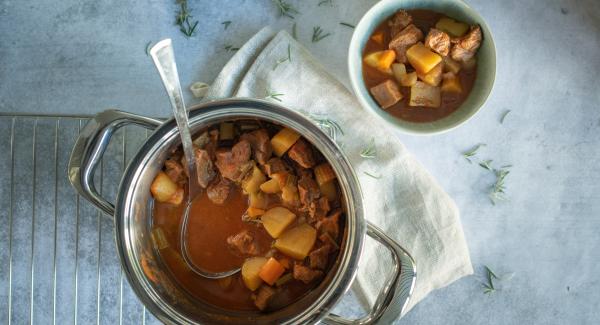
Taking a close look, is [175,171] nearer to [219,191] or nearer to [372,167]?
[219,191]

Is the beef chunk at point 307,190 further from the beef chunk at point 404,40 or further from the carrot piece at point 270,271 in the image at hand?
the beef chunk at point 404,40

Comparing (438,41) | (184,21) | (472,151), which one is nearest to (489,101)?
(472,151)

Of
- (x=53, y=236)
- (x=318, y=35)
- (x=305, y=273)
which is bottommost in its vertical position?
(x=53, y=236)

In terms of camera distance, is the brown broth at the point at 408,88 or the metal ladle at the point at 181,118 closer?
the metal ladle at the point at 181,118

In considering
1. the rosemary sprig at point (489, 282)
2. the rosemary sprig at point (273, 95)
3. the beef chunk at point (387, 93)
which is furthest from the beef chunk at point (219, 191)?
the rosemary sprig at point (489, 282)

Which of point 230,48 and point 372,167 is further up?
point 230,48

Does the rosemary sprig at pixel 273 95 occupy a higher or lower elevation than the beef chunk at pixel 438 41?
lower

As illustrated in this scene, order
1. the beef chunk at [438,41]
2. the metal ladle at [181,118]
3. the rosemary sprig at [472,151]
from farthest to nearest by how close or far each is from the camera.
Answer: the rosemary sprig at [472,151], the beef chunk at [438,41], the metal ladle at [181,118]

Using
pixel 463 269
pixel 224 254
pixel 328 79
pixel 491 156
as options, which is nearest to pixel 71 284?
pixel 224 254
